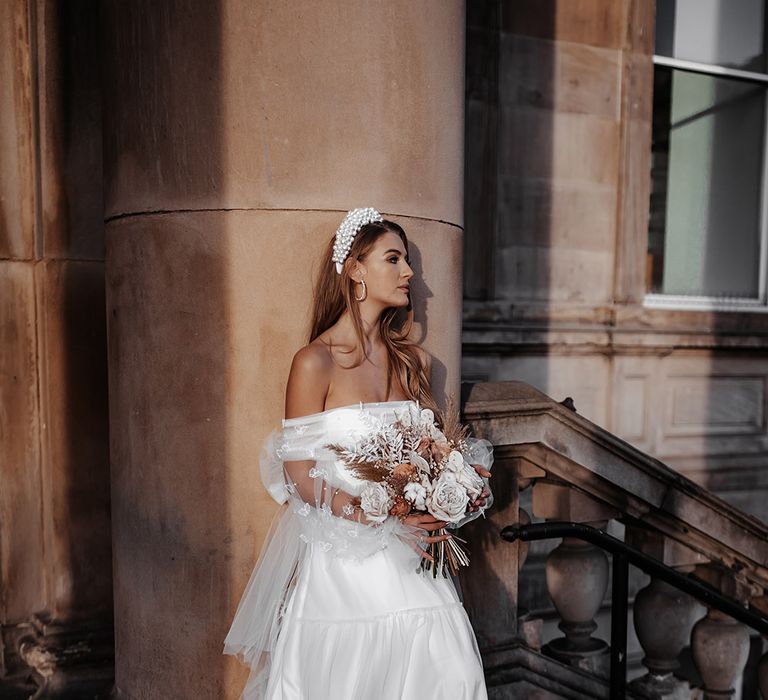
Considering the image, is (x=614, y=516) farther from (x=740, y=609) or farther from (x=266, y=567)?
(x=266, y=567)

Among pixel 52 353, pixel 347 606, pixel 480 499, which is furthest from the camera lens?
pixel 52 353

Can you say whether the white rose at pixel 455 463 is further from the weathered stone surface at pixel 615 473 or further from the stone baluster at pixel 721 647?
the stone baluster at pixel 721 647

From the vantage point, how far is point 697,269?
6426 millimetres

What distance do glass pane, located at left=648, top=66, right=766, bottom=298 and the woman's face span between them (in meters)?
4.39

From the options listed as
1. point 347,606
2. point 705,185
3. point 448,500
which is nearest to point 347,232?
point 448,500

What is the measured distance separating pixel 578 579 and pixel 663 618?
44 cm

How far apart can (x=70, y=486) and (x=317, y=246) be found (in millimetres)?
1676

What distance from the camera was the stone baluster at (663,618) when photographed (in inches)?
118

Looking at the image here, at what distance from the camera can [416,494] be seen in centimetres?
196

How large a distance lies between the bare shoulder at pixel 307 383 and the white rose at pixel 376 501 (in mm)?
377

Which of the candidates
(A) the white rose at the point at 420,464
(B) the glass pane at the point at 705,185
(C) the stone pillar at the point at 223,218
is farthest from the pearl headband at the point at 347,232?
(B) the glass pane at the point at 705,185

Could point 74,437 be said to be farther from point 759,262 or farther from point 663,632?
point 759,262

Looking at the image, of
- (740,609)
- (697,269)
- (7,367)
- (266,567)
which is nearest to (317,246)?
(266,567)

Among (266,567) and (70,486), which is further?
(70,486)
